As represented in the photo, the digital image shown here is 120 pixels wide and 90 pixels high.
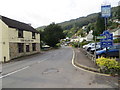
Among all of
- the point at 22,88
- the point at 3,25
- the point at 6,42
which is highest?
the point at 3,25

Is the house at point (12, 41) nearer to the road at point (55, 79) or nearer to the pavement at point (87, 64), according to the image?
the road at point (55, 79)

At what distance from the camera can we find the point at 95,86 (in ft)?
19.7

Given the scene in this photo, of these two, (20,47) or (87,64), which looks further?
(20,47)

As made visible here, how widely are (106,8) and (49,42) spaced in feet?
124

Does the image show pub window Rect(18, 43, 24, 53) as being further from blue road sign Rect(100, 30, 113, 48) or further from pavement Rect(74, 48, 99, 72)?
blue road sign Rect(100, 30, 113, 48)

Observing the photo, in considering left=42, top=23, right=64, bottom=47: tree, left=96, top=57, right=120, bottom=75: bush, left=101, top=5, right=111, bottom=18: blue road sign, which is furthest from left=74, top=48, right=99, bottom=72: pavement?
left=42, top=23, right=64, bottom=47: tree

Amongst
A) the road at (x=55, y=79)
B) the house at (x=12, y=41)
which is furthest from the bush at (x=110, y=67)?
the house at (x=12, y=41)

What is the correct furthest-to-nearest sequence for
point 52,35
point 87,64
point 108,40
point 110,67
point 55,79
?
point 52,35 < point 87,64 < point 108,40 < point 110,67 < point 55,79

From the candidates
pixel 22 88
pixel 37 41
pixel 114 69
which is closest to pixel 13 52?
pixel 37 41

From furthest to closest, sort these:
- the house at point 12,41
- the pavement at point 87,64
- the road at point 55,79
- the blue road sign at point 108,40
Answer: the house at point 12,41, the blue road sign at point 108,40, the pavement at point 87,64, the road at point 55,79

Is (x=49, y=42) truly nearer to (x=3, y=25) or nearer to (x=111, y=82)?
(x=3, y=25)

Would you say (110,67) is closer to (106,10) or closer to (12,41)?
(106,10)

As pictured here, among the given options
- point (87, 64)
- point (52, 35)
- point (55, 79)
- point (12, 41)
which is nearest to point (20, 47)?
point (12, 41)

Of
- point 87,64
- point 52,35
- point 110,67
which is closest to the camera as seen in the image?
point 110,67
